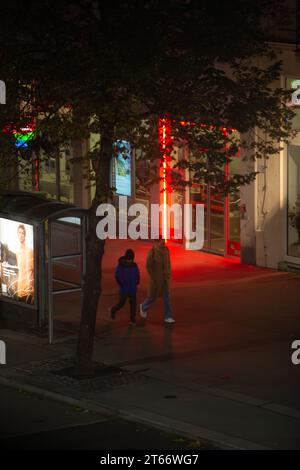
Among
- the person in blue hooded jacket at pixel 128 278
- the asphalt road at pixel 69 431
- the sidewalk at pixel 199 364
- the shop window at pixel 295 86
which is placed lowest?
the asphalt road at pixel 69 431

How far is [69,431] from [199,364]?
348 centimetres

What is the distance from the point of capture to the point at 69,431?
11.3 meters

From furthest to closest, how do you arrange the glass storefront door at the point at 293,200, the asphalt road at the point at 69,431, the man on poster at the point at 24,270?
1. the glass storefront door at the point at 293,200
2. the man on poster at the point at 24,270
3. the asphalt road at the point at 69,431

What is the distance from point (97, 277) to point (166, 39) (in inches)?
141

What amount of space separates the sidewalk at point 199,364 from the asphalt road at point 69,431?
19 cm

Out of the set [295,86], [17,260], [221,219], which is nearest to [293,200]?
[295,86]

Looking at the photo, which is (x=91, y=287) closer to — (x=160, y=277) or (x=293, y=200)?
(x=160, y=277)

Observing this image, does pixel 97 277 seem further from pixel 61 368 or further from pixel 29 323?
pixel 29 323

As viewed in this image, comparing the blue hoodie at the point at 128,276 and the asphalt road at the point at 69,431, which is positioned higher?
the blue hoodie at the point at 128,276

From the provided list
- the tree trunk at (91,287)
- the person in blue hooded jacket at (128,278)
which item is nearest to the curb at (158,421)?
the tree trunk at (91,287)

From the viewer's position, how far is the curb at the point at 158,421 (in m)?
10.4

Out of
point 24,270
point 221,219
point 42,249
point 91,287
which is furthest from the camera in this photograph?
point 221,219

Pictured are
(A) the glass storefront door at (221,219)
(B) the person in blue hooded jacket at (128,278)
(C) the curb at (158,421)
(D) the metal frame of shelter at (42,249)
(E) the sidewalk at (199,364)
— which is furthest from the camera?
(A) the glass storefront door at (221,219)

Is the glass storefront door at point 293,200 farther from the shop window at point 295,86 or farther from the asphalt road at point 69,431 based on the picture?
the asphalt road at point 69,431
